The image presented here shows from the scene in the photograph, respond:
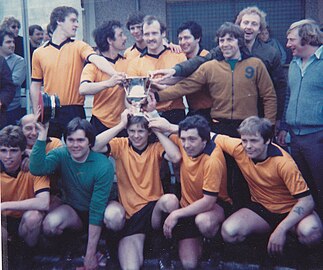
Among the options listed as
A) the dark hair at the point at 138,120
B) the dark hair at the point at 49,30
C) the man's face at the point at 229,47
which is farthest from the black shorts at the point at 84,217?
the man's face at the point at 229,47

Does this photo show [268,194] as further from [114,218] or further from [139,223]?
[114,218]

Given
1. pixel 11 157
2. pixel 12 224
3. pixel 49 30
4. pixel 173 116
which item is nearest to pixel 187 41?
pixel 173 116

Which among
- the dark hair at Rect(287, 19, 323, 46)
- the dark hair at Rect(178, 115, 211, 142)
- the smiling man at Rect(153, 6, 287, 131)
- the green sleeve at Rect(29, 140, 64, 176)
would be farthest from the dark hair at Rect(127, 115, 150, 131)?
the dark hair at Rect(287, 19, 323, 46)

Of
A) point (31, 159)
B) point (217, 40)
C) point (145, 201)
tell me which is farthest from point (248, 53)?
point (31, 159)

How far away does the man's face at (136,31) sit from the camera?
3130mm

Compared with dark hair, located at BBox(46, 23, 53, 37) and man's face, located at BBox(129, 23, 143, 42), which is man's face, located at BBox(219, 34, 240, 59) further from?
dark hair, located at BBox(46, 23, 53, 37)

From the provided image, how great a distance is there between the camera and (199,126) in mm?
2842

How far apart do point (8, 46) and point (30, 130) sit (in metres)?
0.52

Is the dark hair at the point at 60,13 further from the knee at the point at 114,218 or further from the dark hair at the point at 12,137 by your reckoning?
the knee at the point at 114,218

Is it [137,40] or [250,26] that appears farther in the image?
[137,40]

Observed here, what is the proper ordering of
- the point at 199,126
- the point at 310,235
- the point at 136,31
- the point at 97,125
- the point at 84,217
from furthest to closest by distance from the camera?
1. the point at 97,125
2. the point at 136,31
3. the point at 84,217
4. the point at 199,126
5. the point at 310,235

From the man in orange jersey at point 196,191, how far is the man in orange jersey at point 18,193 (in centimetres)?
68

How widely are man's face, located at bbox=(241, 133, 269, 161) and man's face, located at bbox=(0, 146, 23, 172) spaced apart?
3.92 ft

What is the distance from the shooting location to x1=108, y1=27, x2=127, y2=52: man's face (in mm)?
3160
